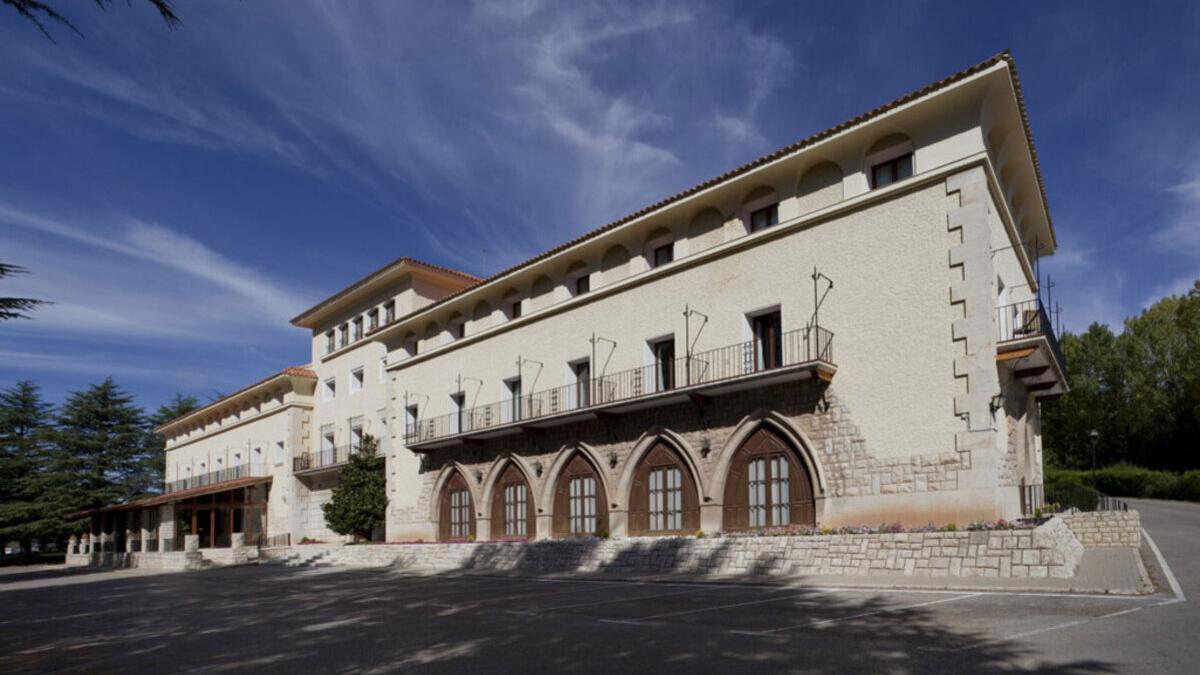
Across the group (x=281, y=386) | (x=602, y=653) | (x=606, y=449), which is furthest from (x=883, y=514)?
(x=281, y=386)

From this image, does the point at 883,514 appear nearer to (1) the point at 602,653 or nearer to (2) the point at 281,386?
(1) the point at 602,653

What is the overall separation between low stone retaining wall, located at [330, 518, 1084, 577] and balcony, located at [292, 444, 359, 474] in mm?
16497

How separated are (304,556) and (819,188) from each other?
924 inches

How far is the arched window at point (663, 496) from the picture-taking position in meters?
20.4

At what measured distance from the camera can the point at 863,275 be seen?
17406 mm

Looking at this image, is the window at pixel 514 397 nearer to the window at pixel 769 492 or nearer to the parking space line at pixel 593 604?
the window at pixel 769 492

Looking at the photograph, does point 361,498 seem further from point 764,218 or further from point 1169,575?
point 1169,575

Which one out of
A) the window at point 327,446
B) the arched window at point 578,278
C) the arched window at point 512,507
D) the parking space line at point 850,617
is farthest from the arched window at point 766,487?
the window at point 327,446

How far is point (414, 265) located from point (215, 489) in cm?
1631

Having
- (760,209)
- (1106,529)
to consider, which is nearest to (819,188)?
(760,209)

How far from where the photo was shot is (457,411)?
28.8 m

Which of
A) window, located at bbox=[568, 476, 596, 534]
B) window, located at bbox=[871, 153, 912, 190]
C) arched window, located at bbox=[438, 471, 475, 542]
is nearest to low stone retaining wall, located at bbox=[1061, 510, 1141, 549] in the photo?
window, located at bbox=[871, 153, 912, 190]

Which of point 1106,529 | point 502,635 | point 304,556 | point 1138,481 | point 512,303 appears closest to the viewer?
point 502,635

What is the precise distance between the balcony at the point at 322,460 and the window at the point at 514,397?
11.8 meters
